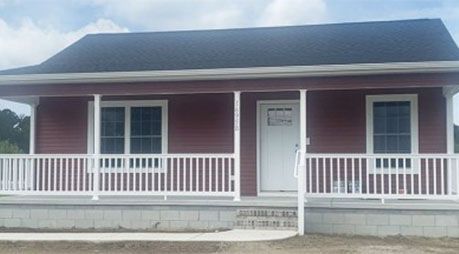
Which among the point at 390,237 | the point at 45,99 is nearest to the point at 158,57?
the point at 45,99

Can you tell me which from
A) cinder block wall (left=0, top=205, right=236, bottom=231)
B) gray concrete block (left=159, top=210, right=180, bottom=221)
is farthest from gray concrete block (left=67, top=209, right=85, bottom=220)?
gray concrete block (left=159, top=210, right=180, bottom=221)

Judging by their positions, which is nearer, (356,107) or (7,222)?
(7,222)

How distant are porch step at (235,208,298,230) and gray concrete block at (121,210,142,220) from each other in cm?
180

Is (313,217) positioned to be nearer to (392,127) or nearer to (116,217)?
(392,127)

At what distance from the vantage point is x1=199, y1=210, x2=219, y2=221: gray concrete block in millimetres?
10281

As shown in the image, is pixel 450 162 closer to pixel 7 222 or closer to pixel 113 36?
pixel 7 222

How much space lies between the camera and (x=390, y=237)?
9664 millimetres

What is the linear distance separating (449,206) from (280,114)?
13.3 ft

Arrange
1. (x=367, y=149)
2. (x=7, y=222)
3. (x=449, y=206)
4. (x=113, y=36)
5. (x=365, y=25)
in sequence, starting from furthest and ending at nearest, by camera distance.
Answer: (x=113, y=36) < (x=365, y=25) < (x=367, y=149) < (x=7, y=222) < (x=449, y=206)

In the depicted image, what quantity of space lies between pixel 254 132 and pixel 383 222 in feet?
11.8

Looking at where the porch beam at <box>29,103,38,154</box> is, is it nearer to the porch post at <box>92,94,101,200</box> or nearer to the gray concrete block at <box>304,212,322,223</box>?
the porch post at <box>92,94,101,200</box>

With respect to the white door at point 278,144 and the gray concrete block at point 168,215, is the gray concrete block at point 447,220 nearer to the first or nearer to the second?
the white door at point 278,144

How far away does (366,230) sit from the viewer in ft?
32.3

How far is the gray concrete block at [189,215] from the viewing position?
33.9 feet
